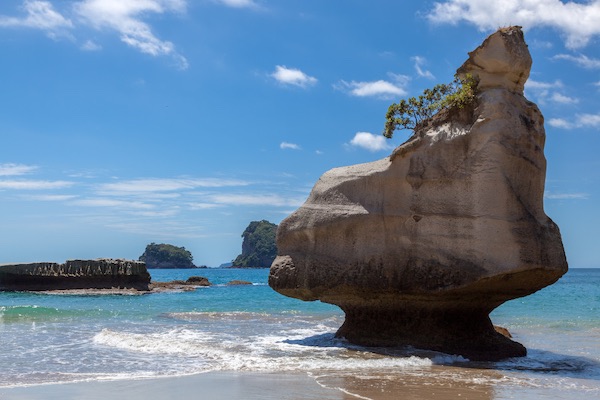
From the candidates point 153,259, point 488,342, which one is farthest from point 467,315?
point 153,259

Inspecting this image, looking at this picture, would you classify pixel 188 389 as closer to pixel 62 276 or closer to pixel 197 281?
pixel 62 276

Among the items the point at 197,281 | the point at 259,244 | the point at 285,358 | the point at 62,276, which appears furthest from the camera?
the point at 259,244

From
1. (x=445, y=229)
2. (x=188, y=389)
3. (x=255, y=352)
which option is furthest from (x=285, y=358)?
(x=445, y=229)

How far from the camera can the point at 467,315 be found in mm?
15953

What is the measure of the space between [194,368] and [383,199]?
5.39 meters

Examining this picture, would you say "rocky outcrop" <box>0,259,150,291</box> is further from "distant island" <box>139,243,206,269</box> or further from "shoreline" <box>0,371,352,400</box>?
"distant island" <box>139,243,206,269</box>

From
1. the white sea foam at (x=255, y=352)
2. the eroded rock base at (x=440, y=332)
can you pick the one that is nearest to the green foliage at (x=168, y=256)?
the white sea foam at (x=255, y=352)

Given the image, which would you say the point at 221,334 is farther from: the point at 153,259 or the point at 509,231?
the point at 153,259

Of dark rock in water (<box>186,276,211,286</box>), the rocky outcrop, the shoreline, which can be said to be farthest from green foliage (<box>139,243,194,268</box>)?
the shoreline

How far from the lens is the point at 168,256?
160 metres

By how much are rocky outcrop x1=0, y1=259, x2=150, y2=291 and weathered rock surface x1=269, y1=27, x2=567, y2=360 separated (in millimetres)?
36847

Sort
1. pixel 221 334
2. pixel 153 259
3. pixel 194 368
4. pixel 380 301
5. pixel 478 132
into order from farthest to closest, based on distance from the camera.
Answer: pixel 153 259
pixel 221 334
pixel 380 301
pixel 478 132
pixel 194 368

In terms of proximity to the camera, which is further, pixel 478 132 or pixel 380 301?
pixel 380 301

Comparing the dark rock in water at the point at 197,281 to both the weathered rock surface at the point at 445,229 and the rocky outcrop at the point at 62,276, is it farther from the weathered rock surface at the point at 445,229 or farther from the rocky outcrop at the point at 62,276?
the weathered rock surface at the point at 445,229
